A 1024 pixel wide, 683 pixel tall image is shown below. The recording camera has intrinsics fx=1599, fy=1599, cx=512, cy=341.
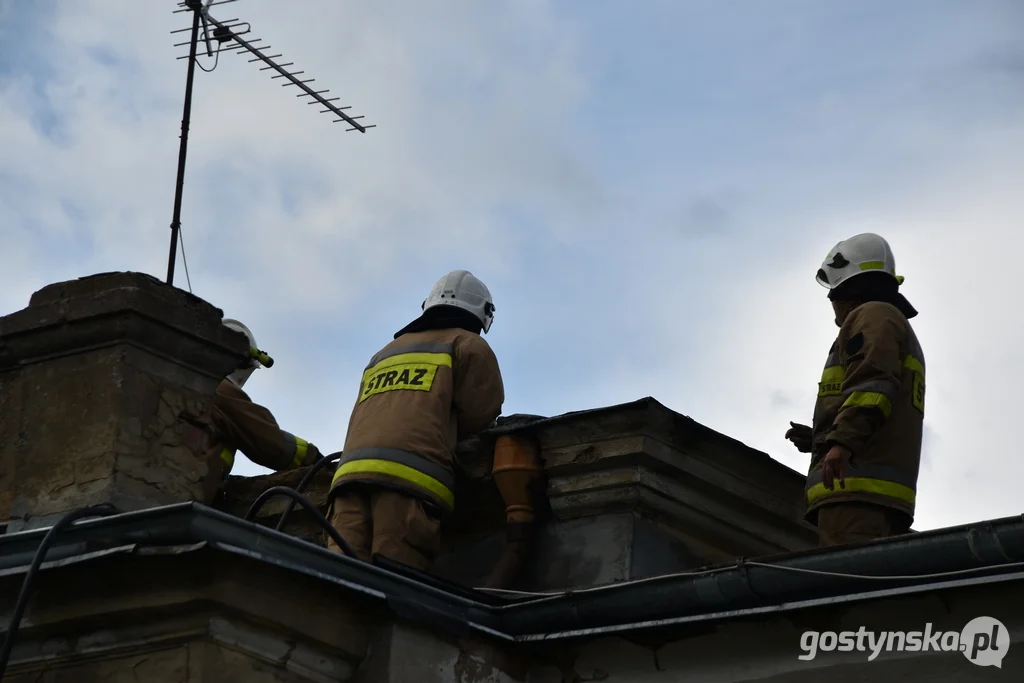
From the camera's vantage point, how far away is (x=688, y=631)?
6.04m

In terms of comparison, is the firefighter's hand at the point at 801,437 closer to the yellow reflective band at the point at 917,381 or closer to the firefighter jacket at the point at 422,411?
the yellow reflective band at the point at 917,381

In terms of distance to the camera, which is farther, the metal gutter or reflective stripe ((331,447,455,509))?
reflective stripe ((331,447,455,509))

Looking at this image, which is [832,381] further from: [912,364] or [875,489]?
[875,489]

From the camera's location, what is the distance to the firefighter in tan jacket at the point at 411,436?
306 inches

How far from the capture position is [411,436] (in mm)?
7887

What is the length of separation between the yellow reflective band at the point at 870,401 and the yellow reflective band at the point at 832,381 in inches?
12.6

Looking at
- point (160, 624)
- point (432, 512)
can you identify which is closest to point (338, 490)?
point (432, 512)

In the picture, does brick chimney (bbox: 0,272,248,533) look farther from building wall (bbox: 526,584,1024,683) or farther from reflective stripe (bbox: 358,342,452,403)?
building wall (bbox: 526,584,1024,683)

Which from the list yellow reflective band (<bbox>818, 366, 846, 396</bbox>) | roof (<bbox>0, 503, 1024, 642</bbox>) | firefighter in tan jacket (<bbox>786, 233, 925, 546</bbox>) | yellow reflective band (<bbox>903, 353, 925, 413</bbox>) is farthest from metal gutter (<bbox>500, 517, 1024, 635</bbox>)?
yellow reflective band (<bbox>903, 353, 925, 413</bbox>)

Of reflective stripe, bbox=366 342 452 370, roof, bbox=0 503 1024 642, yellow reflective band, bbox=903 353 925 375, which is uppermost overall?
reflective stripe, bbox=366 342 452 370

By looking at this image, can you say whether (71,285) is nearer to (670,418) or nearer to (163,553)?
(163,553)

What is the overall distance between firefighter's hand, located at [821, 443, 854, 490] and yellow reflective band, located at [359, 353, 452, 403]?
2.09 meters

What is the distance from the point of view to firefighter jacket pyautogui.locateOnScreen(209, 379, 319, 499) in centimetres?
1024

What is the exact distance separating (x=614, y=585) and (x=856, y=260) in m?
2.66
